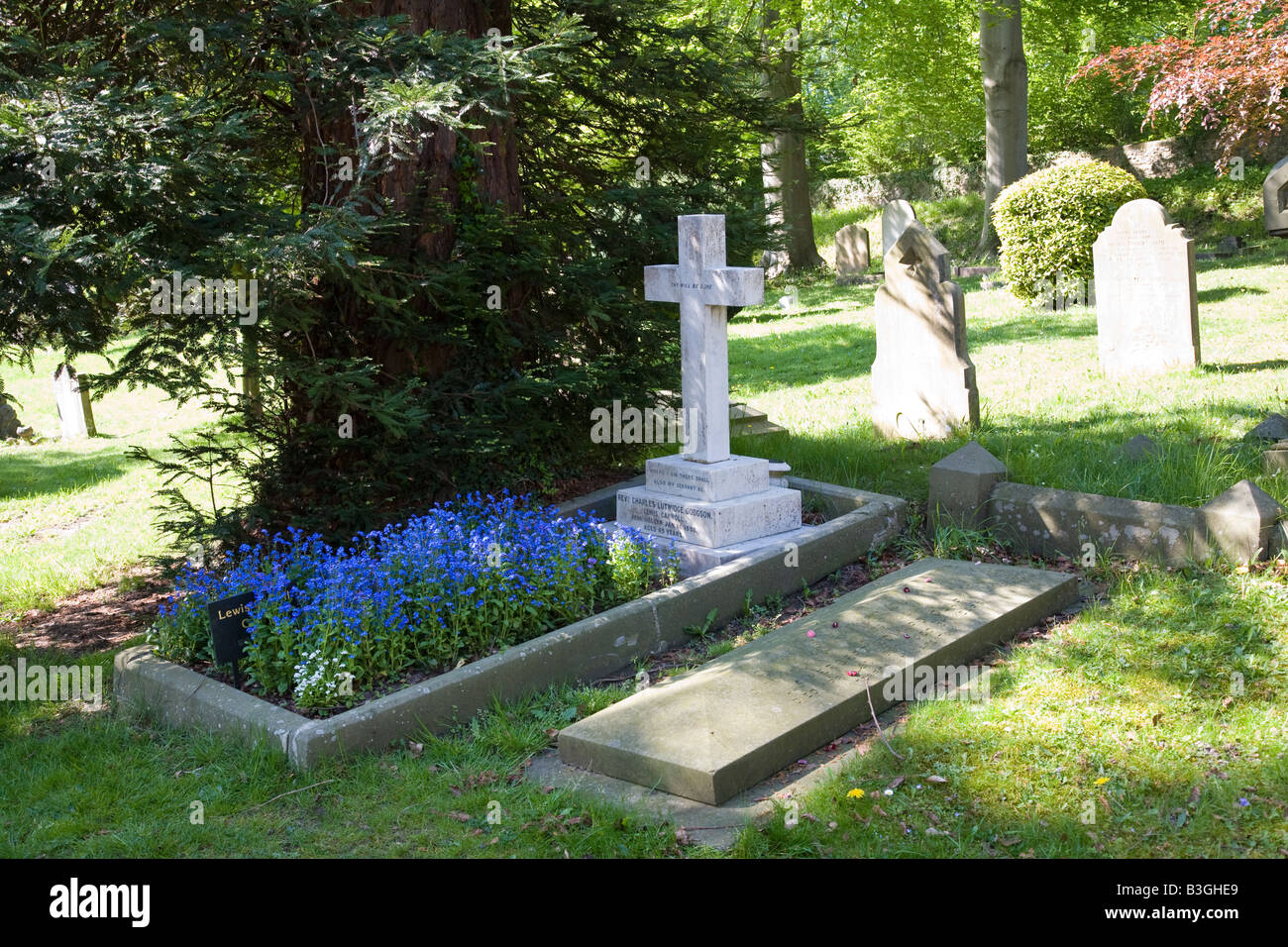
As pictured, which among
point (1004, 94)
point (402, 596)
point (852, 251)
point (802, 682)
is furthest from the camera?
point (852, 251)

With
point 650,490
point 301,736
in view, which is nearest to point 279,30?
point 650,490

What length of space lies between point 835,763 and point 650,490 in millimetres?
3225

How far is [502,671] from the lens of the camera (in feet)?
18.0

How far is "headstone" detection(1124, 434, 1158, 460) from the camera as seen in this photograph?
755cm

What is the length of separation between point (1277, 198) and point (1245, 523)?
6.35 ft

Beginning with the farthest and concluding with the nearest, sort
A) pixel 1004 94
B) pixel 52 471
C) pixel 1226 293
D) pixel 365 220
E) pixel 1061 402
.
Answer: pixel 1004 94 < pixel 1226 293 < pixel 52 471 < pixel 1061 402 < pixel 365 220

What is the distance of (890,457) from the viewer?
8.77m

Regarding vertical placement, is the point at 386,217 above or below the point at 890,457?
above

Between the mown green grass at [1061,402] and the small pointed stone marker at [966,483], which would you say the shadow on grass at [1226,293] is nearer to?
the mown green grass at [1061,402]

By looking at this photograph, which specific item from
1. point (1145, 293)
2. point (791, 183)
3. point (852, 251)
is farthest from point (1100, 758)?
point (791, 183)

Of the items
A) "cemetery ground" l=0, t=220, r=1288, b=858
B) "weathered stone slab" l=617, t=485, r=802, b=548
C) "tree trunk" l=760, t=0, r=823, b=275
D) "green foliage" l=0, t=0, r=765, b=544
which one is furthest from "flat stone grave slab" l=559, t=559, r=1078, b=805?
"tree trunk" l=760, t=0, r=823, b=275

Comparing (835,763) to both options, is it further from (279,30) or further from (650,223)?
(279,30)

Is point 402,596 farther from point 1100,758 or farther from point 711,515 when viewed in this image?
point 1100,758

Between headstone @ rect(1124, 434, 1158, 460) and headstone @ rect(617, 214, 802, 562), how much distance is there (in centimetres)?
235
